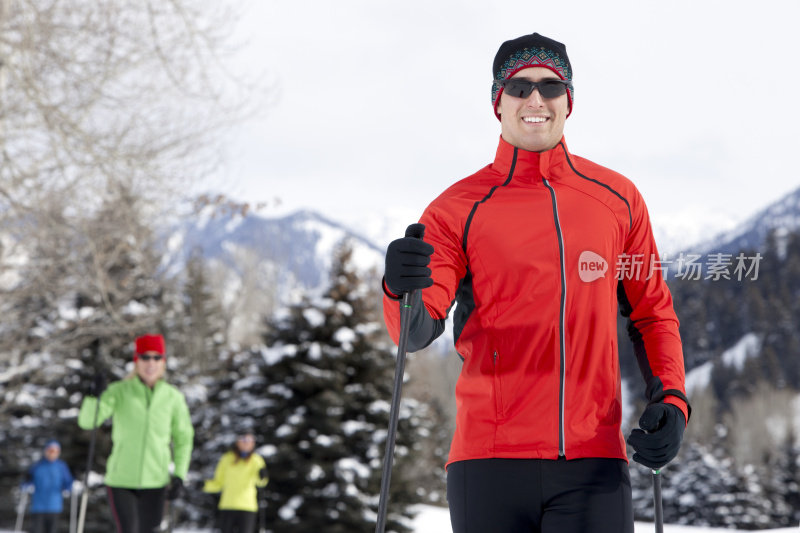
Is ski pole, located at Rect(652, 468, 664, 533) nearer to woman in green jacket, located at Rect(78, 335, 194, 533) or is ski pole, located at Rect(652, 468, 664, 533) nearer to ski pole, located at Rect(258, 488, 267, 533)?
woman in green jacket, located at Rect(78, 335, 194, 533)

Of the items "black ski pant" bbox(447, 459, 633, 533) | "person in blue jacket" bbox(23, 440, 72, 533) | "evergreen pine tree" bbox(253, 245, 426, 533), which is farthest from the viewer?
"evergreen pine tree" bbox(253, 245, 426, 533)

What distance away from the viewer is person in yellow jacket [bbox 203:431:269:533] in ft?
35.4

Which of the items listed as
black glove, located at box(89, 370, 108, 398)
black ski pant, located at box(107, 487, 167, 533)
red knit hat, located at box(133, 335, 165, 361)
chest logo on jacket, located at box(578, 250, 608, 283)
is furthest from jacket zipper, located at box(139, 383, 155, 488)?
chest logo on jacket, located at box(578, 250, 608, 283)

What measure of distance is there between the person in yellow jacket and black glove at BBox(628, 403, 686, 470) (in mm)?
9259

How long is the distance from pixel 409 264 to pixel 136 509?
4830 mm

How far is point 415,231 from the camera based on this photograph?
7.00 feet

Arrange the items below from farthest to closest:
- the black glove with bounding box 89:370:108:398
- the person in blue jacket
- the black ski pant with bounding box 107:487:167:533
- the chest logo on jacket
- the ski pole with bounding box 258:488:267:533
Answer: the ski pole with bounding box 258:488:267:533 < the person in blue jacket < the black glove with bounding box 89:370:108:398 < the black ski pant with bounding box 107:487:167:533 < the chest logo on jacket

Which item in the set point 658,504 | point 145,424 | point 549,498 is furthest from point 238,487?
point 549,498

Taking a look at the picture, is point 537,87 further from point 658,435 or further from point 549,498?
point 549,498

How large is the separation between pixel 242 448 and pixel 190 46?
205 inches

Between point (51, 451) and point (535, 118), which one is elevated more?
point (535, 118)

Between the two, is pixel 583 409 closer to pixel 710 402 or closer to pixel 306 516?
pixel 306 516

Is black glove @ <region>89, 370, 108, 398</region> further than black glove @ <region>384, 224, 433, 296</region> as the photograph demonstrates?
Yes

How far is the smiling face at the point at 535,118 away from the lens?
2393 millimetres
